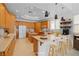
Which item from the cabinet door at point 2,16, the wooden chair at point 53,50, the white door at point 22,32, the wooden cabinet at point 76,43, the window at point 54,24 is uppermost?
the cabinet door at point 2,16

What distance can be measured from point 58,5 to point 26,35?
0.68 metres

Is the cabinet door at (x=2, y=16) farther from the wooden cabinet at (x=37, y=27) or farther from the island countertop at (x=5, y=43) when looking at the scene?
the wooden cabinet at (x=37, y=27)

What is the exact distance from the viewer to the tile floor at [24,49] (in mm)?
2463

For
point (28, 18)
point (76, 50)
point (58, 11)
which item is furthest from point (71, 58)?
point (28, 18)

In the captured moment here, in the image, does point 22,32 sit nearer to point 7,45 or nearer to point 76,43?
point 7,45

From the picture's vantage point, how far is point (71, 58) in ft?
8.29

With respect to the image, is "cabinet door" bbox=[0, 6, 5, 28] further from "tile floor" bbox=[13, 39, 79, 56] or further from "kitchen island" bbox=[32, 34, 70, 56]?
"kitchen island" bbox=[32, 34, 70, 56]

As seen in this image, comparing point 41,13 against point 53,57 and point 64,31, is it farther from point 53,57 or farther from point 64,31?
point 53,57

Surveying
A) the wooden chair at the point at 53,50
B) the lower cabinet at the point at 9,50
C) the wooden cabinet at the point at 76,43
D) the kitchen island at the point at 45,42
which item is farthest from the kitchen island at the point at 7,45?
the wooden cabinet at the point at 76,43

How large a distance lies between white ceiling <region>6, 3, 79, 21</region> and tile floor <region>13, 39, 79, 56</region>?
37 centimetres

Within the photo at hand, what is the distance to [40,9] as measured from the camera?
8.16ft

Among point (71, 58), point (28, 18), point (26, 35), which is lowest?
point (71, 58)

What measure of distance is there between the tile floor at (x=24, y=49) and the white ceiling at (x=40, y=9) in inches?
14.6

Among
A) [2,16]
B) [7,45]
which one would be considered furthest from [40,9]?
[7,45]
